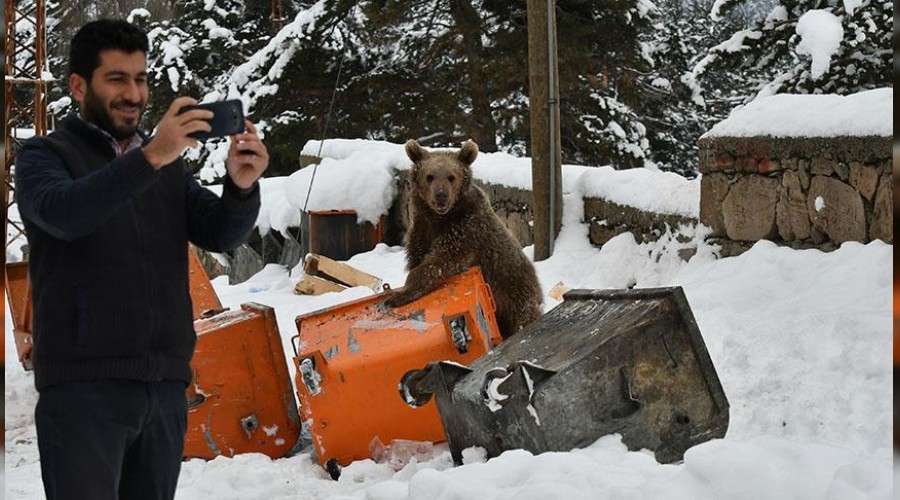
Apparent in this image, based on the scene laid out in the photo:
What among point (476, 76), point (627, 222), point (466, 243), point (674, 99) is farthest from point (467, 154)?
point (674, 99)

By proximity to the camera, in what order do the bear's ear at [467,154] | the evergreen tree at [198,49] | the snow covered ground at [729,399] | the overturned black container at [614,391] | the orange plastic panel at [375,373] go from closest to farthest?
the snow covered ground at [729,399] → the overturned black container at [614,391] → the orange plastic panel at [375,373] → the bear's ear at [467,154] → the evergreen tree at [198,49]

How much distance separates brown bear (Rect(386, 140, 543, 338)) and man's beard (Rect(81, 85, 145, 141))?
2.96 m

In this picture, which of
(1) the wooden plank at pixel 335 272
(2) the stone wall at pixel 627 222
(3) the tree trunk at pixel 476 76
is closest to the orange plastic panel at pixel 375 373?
(2) the stone wall at pixel 627 222

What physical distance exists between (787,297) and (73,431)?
483cm

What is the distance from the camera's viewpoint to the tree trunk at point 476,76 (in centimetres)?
1998

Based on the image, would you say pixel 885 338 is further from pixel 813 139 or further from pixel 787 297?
pixel 813 139

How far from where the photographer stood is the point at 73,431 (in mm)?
2621

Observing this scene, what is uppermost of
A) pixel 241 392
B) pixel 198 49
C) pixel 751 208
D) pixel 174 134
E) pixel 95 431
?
pixel 198 49

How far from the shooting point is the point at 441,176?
6066 mm

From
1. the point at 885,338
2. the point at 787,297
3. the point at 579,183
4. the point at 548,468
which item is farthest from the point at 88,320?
the point at 579,183

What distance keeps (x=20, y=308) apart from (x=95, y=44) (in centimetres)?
499

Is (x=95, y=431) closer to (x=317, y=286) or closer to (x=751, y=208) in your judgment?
(x=751, y=208)

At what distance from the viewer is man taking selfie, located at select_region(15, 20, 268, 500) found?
2.53 meters

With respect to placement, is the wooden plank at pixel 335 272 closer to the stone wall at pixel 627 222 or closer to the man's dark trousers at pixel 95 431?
the stone wall at pixel 627 222
